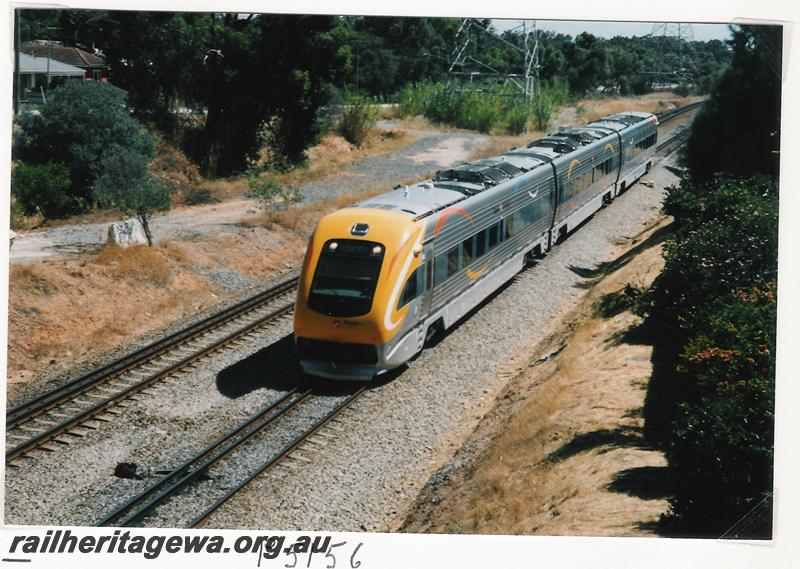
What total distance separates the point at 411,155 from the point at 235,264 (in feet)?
57.2

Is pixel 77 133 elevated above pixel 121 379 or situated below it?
above

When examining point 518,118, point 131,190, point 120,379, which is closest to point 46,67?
point 131,190

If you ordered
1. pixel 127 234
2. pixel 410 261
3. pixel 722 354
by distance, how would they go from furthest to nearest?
pixel 127 234
pixel 410 261
pixel 722 354

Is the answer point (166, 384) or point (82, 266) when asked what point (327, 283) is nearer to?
point (166, 384)

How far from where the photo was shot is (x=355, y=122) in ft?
148

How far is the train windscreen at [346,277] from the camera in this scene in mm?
17141

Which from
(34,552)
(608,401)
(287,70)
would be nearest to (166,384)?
(34,552)

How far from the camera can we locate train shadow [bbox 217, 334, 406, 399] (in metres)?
18.0

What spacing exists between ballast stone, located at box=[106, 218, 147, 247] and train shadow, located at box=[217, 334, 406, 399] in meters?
7.98

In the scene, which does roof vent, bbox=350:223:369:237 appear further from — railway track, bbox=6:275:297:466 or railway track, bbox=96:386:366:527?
railway track, bbox=6:275:297:466

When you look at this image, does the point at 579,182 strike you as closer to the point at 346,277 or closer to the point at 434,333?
the point at 434,333

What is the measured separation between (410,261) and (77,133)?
18.0 metres

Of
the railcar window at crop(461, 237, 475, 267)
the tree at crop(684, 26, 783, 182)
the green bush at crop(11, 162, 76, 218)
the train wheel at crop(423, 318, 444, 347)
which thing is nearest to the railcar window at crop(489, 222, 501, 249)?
the railcar window at crop(461, 237, 475, 267)

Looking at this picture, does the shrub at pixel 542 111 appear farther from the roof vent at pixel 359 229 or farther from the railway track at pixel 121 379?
the roof vent at pixel 359 229
